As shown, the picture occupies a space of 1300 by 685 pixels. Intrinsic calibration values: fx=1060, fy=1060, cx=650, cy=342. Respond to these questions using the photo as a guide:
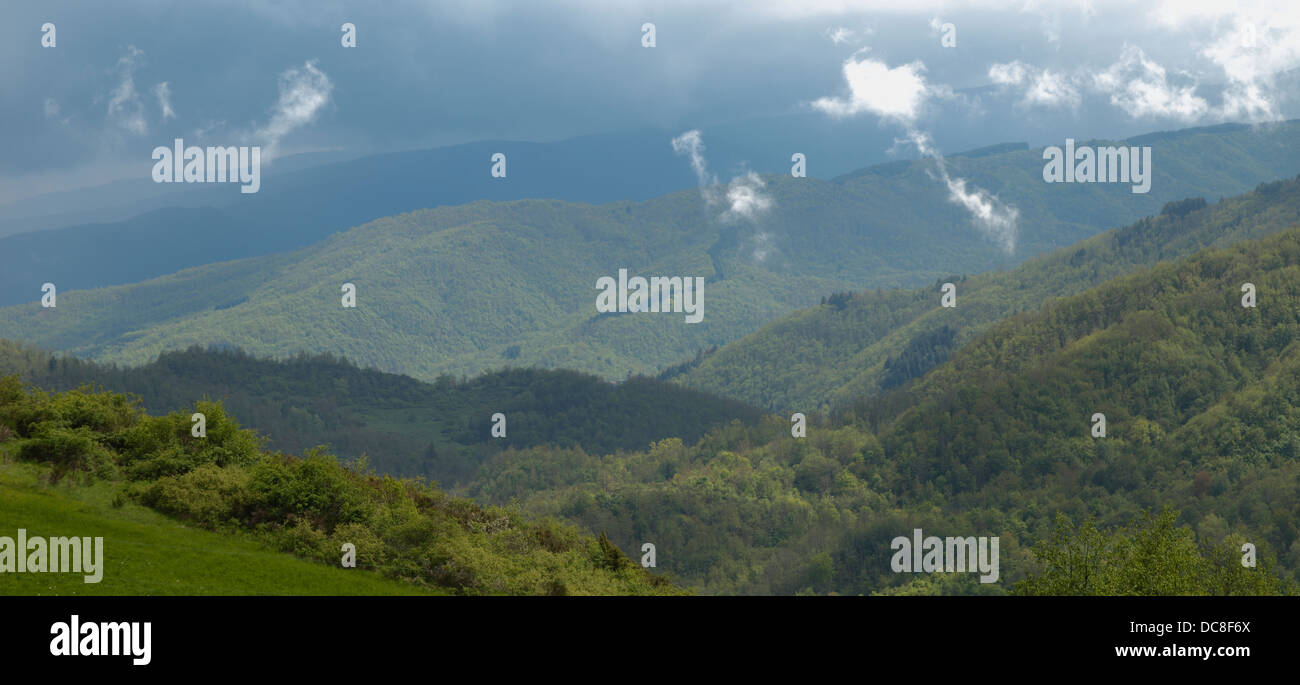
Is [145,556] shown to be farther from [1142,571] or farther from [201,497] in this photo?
[1142,571]

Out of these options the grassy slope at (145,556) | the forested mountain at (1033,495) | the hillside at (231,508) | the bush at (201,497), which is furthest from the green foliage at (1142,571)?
the forested mountain at (1033,495)

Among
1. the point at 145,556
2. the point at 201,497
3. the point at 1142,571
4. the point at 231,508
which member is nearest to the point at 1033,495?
the point at 1142,571

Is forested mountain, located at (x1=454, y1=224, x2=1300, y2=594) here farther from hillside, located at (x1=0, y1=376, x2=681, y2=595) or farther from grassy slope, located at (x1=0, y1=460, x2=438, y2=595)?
grassy slope, located at (x1=0, y1=460, x2=438, y2=595)

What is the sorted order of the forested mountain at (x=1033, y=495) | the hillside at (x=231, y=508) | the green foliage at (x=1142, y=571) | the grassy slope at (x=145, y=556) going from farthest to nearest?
1. the forested mountain at (x=1033, y=495)
2. the green foliage at (x=1142, y=571)
3. the hillside at (x=231, y=508)
4. the grassy slope at (x=145, y=556)

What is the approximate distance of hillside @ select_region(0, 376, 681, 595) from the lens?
4131cm

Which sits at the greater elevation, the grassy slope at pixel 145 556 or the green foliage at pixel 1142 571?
the grassy slope at pixel 145 556

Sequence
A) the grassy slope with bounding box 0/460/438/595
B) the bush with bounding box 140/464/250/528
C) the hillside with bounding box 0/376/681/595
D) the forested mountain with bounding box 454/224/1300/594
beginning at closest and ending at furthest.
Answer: the grassy slope with bounding box 0/460/438/595, the hillside with bounding box 0/376/681/595, the bush with bounding box 140/464/250/528, the forested mountain with bounding box 454/224/1300/594

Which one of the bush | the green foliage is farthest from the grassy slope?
the green foliage

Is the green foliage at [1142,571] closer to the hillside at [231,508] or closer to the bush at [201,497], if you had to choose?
the hillside at [231,508]

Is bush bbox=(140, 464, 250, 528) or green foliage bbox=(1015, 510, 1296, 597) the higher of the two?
bush bbox=(140, 464, 250, 528)

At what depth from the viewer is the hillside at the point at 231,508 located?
136 ft

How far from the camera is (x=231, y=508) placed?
4625cm
